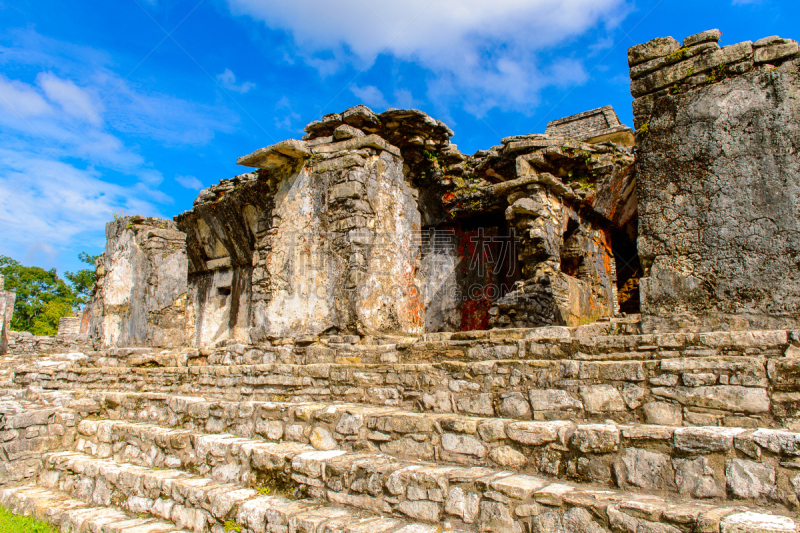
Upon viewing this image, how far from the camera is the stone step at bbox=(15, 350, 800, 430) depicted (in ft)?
8.14

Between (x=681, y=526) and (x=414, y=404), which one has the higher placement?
(x=414, y=404)

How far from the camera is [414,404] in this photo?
146 inches

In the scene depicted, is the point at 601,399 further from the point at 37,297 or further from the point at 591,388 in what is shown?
the point at 37,297

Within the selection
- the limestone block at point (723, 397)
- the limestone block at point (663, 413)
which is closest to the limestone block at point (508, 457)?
the limestone block at point (663, 413)

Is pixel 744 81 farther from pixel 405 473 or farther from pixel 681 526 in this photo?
pixel 405 473

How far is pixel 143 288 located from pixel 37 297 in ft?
96.5

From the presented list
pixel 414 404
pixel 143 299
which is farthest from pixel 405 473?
pixel 143 299

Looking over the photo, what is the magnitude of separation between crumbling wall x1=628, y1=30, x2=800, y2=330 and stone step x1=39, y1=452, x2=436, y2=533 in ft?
8.62

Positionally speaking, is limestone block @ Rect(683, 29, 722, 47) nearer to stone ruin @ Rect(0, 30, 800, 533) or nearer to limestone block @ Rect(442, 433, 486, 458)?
stone ruin @ Rect(0, 30, 800, 533)

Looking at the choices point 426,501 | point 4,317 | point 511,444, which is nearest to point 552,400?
point 511,444

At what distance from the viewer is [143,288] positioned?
11.3 m

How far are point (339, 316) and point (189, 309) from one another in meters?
7.14

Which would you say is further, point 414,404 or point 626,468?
point 414,404

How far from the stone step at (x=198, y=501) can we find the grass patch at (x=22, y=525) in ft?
1.31
